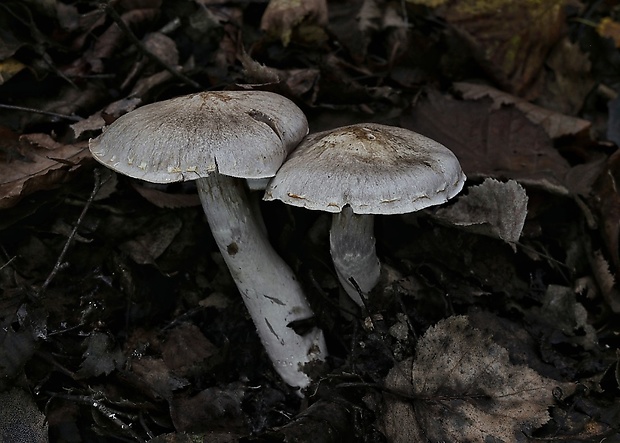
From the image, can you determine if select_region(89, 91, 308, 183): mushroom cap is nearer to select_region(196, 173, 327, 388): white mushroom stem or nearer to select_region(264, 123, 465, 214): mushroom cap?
select_region(264, 123, 465, 214): mushroom cap

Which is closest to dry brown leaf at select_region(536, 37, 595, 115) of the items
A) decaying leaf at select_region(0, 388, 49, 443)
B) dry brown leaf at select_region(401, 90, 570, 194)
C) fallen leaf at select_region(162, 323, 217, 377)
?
dry brown leaf at select_region(401, 90, 570, 194)

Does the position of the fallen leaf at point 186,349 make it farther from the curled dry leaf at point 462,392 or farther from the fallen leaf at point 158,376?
the curled dry leaf at point 462,392

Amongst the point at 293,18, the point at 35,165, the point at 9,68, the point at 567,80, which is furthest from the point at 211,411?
the point at 567,80

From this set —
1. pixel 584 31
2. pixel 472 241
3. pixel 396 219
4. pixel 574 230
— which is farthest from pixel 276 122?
pixel 584 31

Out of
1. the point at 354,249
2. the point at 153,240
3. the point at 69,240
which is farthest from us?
the point at 153,240

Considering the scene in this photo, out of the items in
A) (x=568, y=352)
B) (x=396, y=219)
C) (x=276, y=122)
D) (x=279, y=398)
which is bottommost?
(x=279, y=398)

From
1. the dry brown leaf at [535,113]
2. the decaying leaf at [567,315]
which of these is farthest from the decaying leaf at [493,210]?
the dry brown leaf at [535,113]

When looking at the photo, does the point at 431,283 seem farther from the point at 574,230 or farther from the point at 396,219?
the point at 574,230

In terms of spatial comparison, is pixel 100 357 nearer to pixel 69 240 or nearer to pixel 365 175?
pixel 69 240
